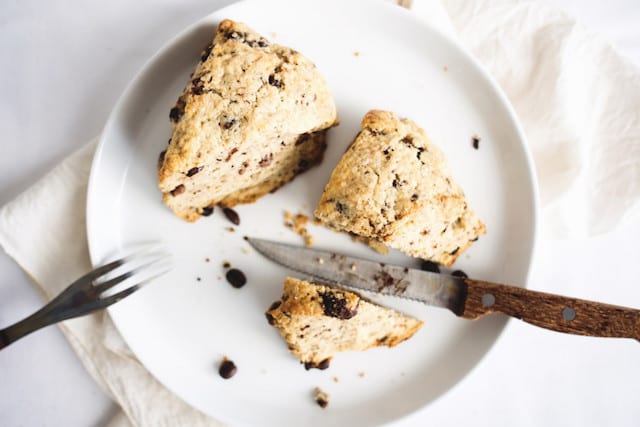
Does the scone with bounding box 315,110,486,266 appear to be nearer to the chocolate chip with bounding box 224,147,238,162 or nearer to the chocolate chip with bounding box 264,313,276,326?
the chocolate chip with bounding box 224,147,238,162

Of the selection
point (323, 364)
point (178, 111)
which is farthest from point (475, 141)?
point (178, 111)

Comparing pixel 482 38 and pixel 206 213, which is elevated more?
pixel 482 38

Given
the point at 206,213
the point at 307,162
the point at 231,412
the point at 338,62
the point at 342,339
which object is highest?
the point at 338,62

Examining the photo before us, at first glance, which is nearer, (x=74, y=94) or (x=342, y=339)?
(x=342, y=339)

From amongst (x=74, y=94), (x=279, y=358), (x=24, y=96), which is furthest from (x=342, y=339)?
(x=24, y=96)

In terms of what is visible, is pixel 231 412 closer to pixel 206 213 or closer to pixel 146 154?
pixel 206 213

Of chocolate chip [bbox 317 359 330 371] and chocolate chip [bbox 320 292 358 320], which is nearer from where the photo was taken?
chocolate chip [bbox 320 292 358 320]

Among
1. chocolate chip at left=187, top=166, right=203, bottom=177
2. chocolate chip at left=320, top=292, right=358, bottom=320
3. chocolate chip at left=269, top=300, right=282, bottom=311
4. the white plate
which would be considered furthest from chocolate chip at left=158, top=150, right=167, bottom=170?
chocolate chip at left=320, top=292, right=358, bottom=320

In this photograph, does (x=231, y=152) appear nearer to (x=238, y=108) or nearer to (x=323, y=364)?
(x=238, y=108)
